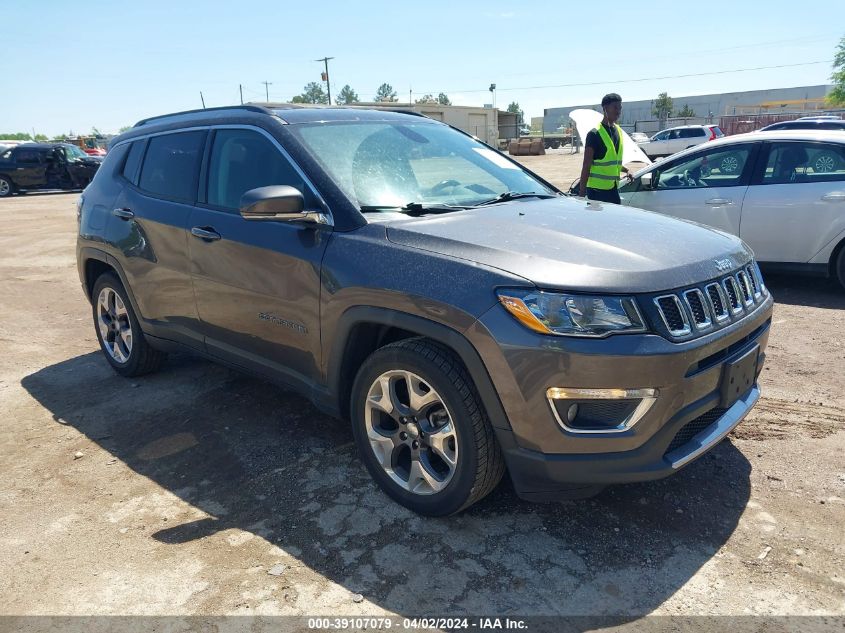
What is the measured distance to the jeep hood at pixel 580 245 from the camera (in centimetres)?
258

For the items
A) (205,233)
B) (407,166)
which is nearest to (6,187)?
(205,233)

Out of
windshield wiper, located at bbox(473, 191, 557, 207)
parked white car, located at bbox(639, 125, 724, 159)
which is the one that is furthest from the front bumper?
parked white car, located at bbox(639, 125, 724, 159)

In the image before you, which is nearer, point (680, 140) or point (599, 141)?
point (599, 141)

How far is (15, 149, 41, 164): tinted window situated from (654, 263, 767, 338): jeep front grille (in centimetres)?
2535

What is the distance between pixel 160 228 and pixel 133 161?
81 cm

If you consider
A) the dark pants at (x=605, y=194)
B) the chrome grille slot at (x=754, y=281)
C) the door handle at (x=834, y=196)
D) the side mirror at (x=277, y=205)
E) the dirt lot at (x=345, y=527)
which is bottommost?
the dirt lot at (x=345, y=527)

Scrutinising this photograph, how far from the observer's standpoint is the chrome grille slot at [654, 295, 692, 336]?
2.56 metres

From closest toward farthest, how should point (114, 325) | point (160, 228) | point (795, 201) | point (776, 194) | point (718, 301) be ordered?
point (718, 301) < point (160, 228) < point (114, 325) < point (795, 201) < point (776, 194)

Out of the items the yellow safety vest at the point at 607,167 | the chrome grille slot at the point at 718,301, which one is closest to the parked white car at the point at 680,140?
the yellow safety vest at the point at 607,167

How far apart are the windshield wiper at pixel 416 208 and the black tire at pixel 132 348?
91.3 inches

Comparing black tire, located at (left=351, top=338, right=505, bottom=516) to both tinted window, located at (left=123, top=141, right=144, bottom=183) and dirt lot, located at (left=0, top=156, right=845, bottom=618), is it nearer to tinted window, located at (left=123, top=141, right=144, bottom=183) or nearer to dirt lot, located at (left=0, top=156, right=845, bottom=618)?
dirt lot, located at (left=0, top=156, right=845, bottom=618)

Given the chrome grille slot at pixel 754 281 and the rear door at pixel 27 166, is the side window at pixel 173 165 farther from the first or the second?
the rear door at pixel 27 166

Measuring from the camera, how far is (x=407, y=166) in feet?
12.2

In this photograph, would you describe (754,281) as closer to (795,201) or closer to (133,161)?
(795,201)
